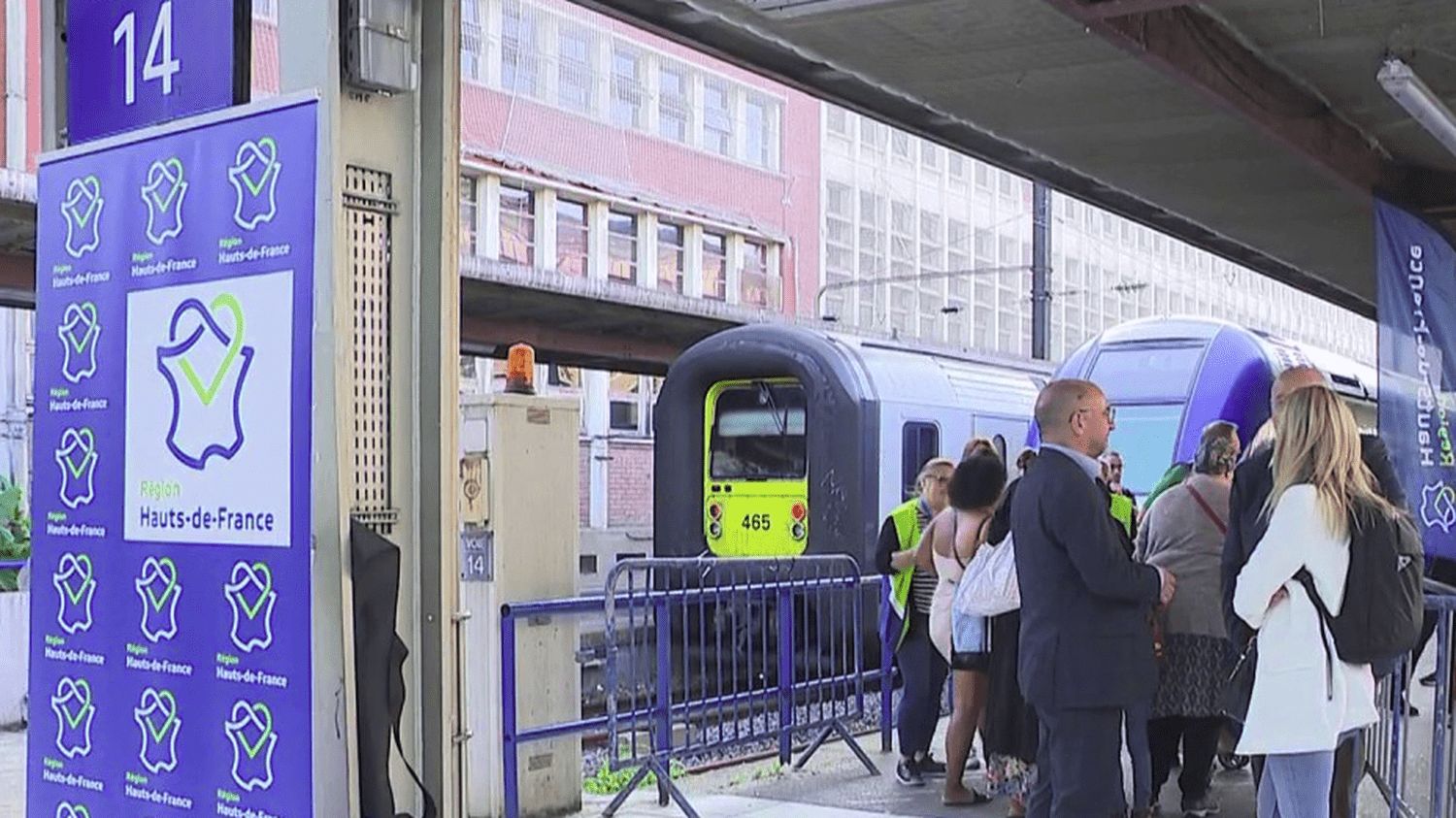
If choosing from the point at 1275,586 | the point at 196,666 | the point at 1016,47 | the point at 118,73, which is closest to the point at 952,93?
the point at 1016,47

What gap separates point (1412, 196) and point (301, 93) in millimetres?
7044

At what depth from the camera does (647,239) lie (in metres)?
31.1

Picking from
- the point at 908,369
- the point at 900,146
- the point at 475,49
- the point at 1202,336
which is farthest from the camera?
A: the point at 900,146

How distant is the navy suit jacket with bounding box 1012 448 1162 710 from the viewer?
18.4 feet

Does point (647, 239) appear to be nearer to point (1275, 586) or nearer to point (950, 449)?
point (950, 449)

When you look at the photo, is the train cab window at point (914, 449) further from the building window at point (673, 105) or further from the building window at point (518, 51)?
the building window at point (673, 105)

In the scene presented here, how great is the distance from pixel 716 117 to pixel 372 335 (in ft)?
96.5

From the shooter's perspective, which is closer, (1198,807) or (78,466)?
(78,466)

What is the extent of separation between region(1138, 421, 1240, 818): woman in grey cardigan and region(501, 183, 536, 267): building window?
21.1m

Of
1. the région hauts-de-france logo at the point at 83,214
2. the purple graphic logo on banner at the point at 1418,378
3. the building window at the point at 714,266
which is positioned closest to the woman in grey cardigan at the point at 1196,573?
the purple graphic logo on banner at the point at 1418,378

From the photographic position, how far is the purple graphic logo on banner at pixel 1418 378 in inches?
311

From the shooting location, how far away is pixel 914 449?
15.3m

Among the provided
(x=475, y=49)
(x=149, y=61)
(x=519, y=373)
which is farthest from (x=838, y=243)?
(x=149, y=61)

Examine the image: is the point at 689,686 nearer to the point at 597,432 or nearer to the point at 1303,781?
the point at 1303,781
